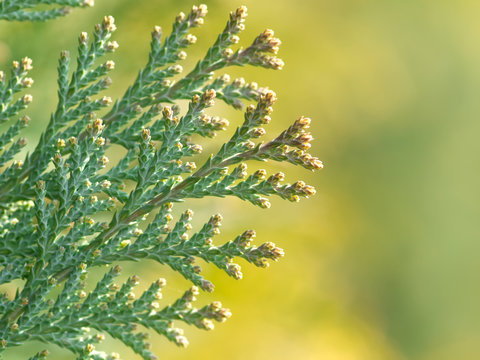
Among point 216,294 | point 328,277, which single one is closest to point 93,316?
point 216,294

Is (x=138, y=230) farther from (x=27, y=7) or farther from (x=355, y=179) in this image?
(x=355, y=179)

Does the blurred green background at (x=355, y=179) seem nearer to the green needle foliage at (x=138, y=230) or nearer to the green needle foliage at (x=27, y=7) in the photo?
the green needle foliage at (x=27, y=7)

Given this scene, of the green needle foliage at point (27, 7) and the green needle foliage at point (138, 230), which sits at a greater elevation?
the green needle foliage at point (27, 7)

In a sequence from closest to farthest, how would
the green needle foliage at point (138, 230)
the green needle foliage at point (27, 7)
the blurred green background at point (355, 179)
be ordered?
the green needle foliage at point (138, 230) < the green needle foliage at point (27, 7) < the blurred green background at point (355, 179)

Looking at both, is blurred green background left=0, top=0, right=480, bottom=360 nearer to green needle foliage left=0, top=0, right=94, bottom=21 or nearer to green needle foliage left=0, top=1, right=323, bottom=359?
green needle foliage left=0, top=0, right=94, bottom=21

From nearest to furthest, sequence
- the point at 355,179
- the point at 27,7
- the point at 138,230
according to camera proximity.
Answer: the point at 138,230 → the point at 27,7 → the point at 355,179

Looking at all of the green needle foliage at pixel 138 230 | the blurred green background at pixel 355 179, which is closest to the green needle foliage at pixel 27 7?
the green needle foliage at pixel 138 230

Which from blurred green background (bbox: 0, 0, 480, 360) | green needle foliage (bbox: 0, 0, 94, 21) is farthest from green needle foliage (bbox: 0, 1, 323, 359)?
blurred green background (bbox: 0, 0, 480, 360)

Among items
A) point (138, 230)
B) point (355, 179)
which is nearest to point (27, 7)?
point (138, 230)

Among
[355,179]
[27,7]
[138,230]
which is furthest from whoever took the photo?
[355,179]

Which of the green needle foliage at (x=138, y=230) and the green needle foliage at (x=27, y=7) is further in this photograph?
the green needle foliage at (x=27, y=7)
